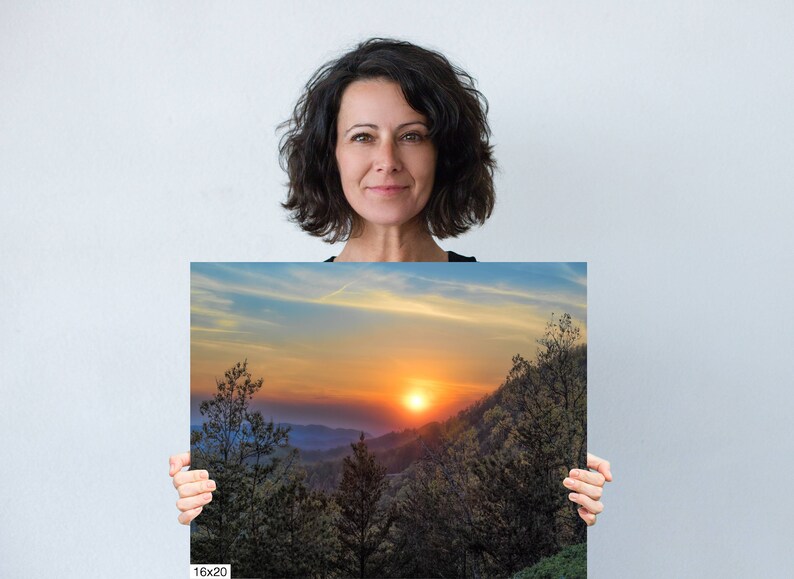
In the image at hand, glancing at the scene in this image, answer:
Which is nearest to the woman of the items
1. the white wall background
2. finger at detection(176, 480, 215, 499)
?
finger at detection(176, 480, 215, 499)

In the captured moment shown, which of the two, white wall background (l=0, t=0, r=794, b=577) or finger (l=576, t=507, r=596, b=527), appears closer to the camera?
finger (l=576, t=507, r=596, b=527)

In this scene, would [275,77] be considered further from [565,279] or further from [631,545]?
[631,545]

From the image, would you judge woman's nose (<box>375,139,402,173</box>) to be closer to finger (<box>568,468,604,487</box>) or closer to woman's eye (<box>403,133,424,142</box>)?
woman's eye (<box>403,133,424,142</box>)

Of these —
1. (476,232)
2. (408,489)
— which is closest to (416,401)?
(408,489)

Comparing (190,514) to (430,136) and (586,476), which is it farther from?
(430,136)

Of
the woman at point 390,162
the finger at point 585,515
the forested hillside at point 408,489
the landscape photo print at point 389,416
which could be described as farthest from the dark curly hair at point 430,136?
the finger at point 585,515

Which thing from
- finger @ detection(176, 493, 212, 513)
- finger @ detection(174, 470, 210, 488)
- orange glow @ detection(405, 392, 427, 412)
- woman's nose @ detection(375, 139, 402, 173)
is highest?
woman's nose @ detection(375, 139, 402, 173)

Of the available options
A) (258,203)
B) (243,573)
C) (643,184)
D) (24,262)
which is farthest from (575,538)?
(24,262)
